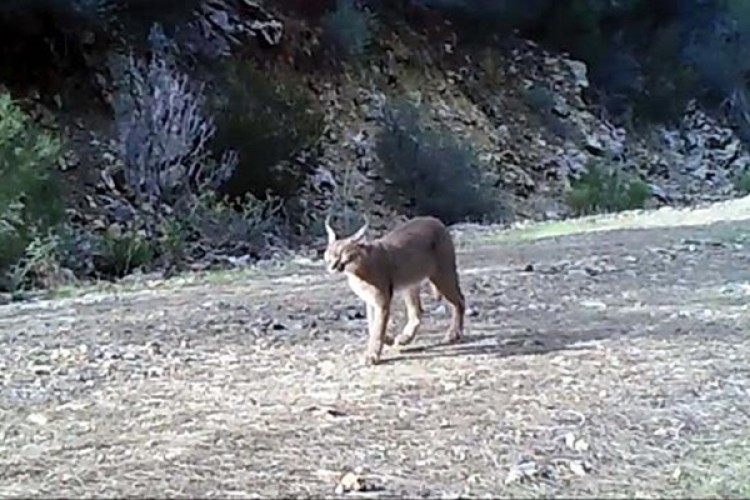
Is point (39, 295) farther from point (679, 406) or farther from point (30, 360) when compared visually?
point (679, 406)

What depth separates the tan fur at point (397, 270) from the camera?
6.22m

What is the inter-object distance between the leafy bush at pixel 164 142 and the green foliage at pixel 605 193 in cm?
445

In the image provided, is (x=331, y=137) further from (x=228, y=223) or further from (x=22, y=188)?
(x=22, y=188)

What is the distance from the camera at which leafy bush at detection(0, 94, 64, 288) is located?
10.2 m

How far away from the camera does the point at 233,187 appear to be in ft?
46.2

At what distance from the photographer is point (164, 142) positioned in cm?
1368

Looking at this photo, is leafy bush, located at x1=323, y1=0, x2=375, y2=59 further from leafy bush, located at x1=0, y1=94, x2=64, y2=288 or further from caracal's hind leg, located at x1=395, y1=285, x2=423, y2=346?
caracal's hind leg, located at x1=395, y1=285, x2=423, y2=346

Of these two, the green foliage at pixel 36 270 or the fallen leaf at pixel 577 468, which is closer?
the fallen leaf at pixel 577 468

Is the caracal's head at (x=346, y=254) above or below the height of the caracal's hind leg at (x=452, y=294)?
above

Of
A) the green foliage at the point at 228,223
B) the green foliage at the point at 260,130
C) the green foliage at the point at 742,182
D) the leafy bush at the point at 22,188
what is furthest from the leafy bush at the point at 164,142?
the green foliage at the point at 742,182

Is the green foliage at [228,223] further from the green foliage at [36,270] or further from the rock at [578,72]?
the rock at [578,72]

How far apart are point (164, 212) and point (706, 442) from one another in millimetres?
8851

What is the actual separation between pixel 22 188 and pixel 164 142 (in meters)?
3.10

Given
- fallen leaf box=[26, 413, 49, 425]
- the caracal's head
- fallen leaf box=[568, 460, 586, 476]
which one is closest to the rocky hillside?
the caracal's head
